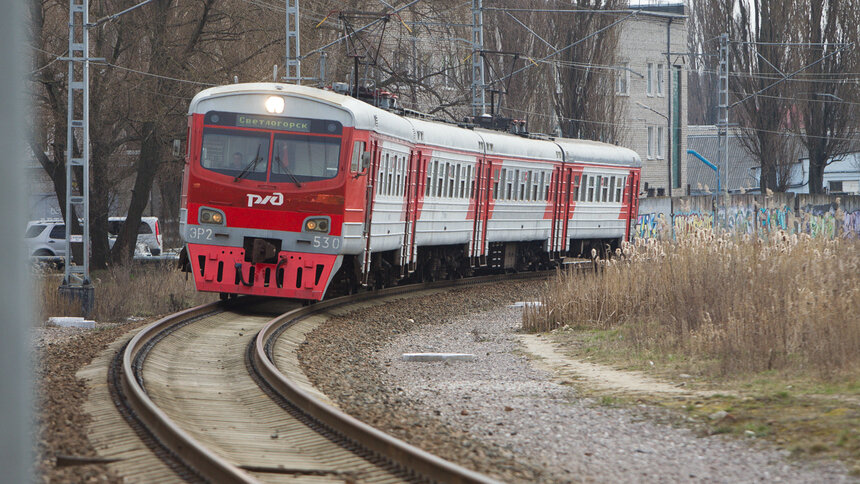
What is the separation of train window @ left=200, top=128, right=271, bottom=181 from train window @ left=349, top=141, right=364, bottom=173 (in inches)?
45.6

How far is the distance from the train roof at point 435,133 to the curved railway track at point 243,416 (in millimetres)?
3415

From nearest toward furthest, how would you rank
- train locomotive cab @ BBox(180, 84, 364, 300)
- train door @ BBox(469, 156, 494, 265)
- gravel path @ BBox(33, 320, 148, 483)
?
gravel path @ BBox(33, 320, 148, 483) < train locomotive cab @ BBox(180, 84, 364, 300) < train door @ BBox(469, 156, 494, 265)

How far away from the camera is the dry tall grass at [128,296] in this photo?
1997 cm

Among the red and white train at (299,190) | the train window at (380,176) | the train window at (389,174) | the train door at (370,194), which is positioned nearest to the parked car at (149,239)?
the red and white train at (299,190)

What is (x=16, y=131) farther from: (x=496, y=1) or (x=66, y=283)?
(x=496, y=1)

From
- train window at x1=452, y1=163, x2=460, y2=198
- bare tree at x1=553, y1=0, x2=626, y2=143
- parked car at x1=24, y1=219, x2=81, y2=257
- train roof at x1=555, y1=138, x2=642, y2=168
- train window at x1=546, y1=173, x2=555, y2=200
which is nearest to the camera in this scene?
train window at x1=452, y1=163, x2=460, y2=198

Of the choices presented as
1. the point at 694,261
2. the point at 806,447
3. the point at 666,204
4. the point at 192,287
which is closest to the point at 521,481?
the point at 806,447

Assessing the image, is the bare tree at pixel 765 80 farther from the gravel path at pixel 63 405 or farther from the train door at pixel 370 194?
the gravel path at pixel 63 405

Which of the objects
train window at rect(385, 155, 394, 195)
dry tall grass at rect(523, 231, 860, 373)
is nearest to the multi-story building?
train window at rect(385, 155, 394, 195)

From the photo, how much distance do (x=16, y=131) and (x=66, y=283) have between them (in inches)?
710

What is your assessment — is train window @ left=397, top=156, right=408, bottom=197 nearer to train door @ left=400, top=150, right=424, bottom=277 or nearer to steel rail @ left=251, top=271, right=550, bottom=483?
train door @ left=400, top=150, right=424, bottom=277

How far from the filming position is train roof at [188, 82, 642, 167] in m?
16.0

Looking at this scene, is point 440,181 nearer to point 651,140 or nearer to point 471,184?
point 471,184

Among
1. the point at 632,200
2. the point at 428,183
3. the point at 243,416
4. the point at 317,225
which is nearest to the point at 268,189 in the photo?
the point at 317,225
